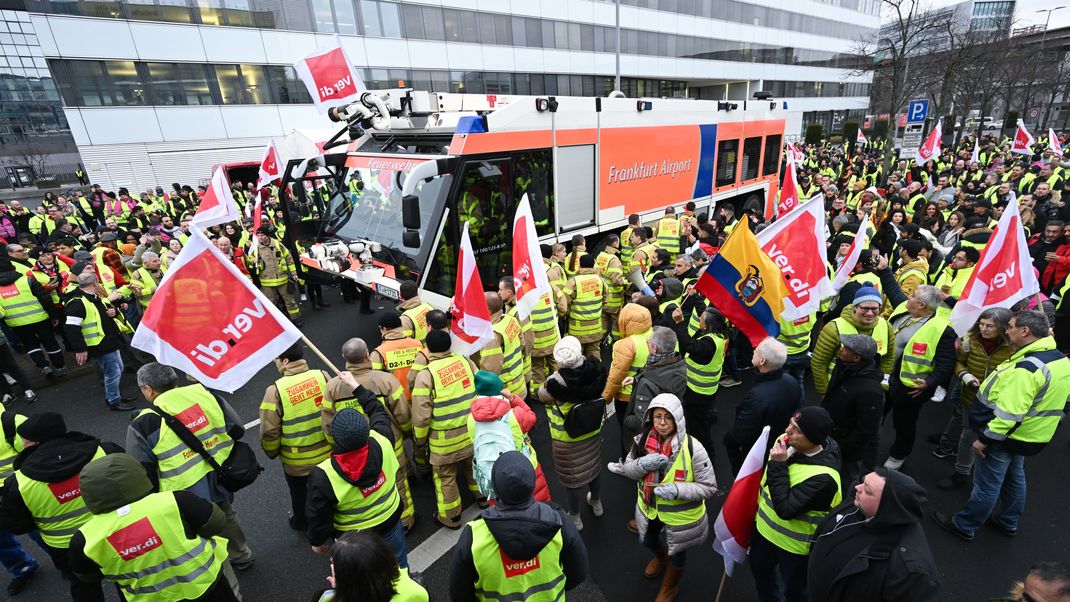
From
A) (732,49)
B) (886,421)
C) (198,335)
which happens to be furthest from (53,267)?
(732,49)

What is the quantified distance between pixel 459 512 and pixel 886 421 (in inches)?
192

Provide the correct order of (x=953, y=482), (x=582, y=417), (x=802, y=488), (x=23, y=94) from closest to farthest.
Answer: (x=802, y=488) < (x=582, y=417) < (x=953, y=482) < (x=23, y=94)

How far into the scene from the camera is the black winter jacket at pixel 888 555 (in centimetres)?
213

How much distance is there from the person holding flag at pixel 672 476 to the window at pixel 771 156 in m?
12.6

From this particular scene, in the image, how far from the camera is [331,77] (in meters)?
8.38

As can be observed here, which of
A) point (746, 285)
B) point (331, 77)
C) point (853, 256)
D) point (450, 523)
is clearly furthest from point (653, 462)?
point (331, 77)

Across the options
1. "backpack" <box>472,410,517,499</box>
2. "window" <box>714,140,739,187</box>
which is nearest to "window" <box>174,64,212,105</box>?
"window" <box>714,140,739,187</box>

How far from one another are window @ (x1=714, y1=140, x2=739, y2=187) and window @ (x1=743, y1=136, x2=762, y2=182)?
0.57m

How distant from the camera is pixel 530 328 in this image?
5.62 meters

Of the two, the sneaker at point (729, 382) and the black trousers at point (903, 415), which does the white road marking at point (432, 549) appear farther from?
the black trousers at point (903, 415)

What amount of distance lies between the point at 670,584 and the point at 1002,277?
4.02 m

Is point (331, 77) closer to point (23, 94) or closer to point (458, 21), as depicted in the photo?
point (458, 21)

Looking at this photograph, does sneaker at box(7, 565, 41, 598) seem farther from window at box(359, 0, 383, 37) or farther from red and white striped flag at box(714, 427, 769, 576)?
window at box(359, 0, 383, 37)

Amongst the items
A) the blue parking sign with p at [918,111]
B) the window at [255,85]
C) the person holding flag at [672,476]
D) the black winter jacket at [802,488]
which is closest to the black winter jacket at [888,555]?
the black winter jacket at [802,488]
